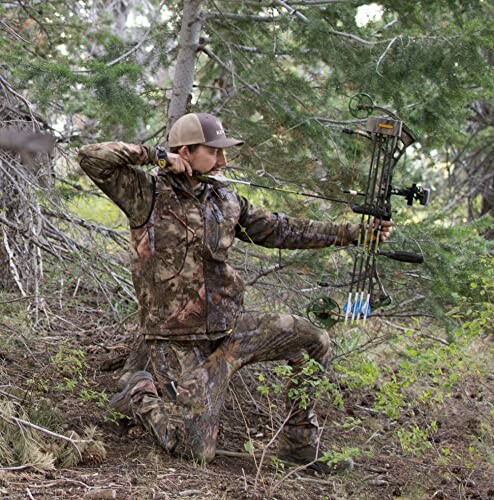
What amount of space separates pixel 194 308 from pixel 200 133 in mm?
1125

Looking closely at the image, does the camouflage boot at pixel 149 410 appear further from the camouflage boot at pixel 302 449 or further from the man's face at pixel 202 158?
the man's face at pixel 202 158

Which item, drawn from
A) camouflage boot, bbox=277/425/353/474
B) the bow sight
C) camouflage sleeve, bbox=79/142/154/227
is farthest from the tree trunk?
camouflage boot, bbox=277/425/353/474

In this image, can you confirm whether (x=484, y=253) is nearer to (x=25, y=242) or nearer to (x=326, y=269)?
(x=326, y=269)

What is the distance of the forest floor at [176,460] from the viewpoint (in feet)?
14.8

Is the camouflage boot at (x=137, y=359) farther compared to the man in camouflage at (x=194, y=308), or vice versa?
the camouflage boot at (x=137, y=359)

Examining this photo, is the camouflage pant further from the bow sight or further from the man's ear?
the man's ear

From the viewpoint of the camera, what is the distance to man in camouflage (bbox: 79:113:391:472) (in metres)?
5.21

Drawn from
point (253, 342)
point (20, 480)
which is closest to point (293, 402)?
point (253, 342)

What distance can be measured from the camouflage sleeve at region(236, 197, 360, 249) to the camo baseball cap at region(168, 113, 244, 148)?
1.59ft

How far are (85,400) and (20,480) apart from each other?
4.56ft

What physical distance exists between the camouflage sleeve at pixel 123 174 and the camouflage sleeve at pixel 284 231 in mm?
714

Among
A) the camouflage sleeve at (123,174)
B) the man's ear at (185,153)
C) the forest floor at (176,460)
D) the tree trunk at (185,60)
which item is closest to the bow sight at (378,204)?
the forest floor at (176,460)

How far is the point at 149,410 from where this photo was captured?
5.35 meters

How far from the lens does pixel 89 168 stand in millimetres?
4969
